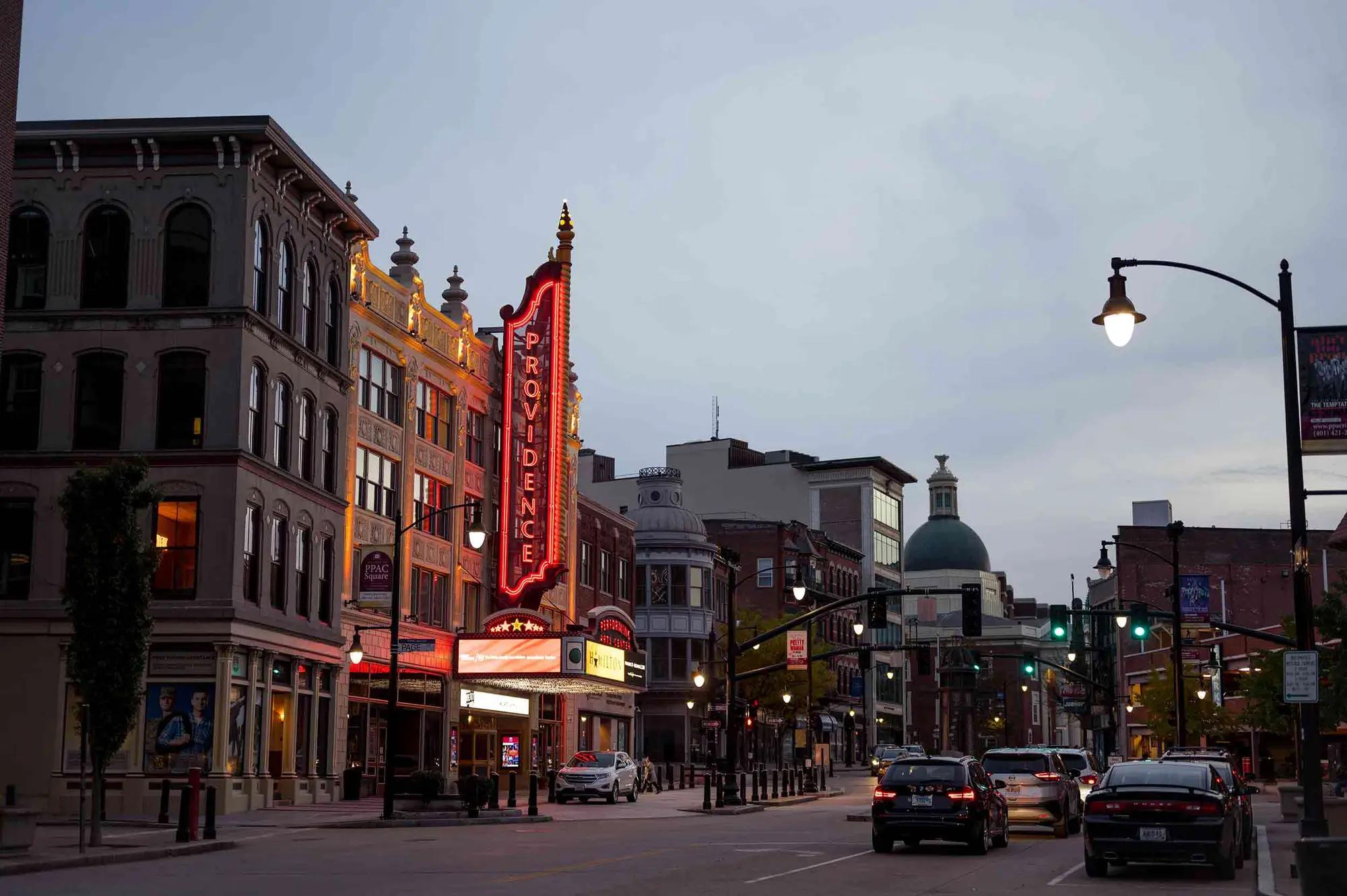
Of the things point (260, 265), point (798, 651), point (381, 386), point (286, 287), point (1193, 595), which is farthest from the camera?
point (798, 651)

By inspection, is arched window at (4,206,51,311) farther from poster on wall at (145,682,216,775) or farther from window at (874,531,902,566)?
window at (874,531,902,566)

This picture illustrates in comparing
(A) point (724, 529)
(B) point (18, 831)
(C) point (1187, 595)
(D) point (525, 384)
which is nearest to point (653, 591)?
(A) point (724, 529)

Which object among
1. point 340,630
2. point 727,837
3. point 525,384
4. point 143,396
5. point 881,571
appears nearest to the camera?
point 727,837

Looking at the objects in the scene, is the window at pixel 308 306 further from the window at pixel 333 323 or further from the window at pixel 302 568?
the window at pixel 302 568

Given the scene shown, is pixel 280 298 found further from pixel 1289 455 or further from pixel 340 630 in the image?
pixel 1289 455

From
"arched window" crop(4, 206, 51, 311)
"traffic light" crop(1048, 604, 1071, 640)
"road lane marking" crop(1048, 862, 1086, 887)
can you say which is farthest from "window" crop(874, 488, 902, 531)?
"road lane marking" crop(1048, 862, 1086, 887)

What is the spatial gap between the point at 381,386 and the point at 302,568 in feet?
27.3

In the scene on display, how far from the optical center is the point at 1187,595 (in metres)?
54.0

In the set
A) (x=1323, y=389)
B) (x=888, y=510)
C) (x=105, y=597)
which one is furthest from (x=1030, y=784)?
(x=888, y=510)

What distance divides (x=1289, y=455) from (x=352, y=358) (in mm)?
34140

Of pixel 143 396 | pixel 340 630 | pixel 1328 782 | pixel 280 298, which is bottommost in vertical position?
pixel 1328 782

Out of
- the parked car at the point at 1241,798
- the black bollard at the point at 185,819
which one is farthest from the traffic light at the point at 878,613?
the black bollard at the point at 185,819

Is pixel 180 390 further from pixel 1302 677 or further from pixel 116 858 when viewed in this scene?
pixel 1302 677

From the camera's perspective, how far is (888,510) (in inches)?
5246
